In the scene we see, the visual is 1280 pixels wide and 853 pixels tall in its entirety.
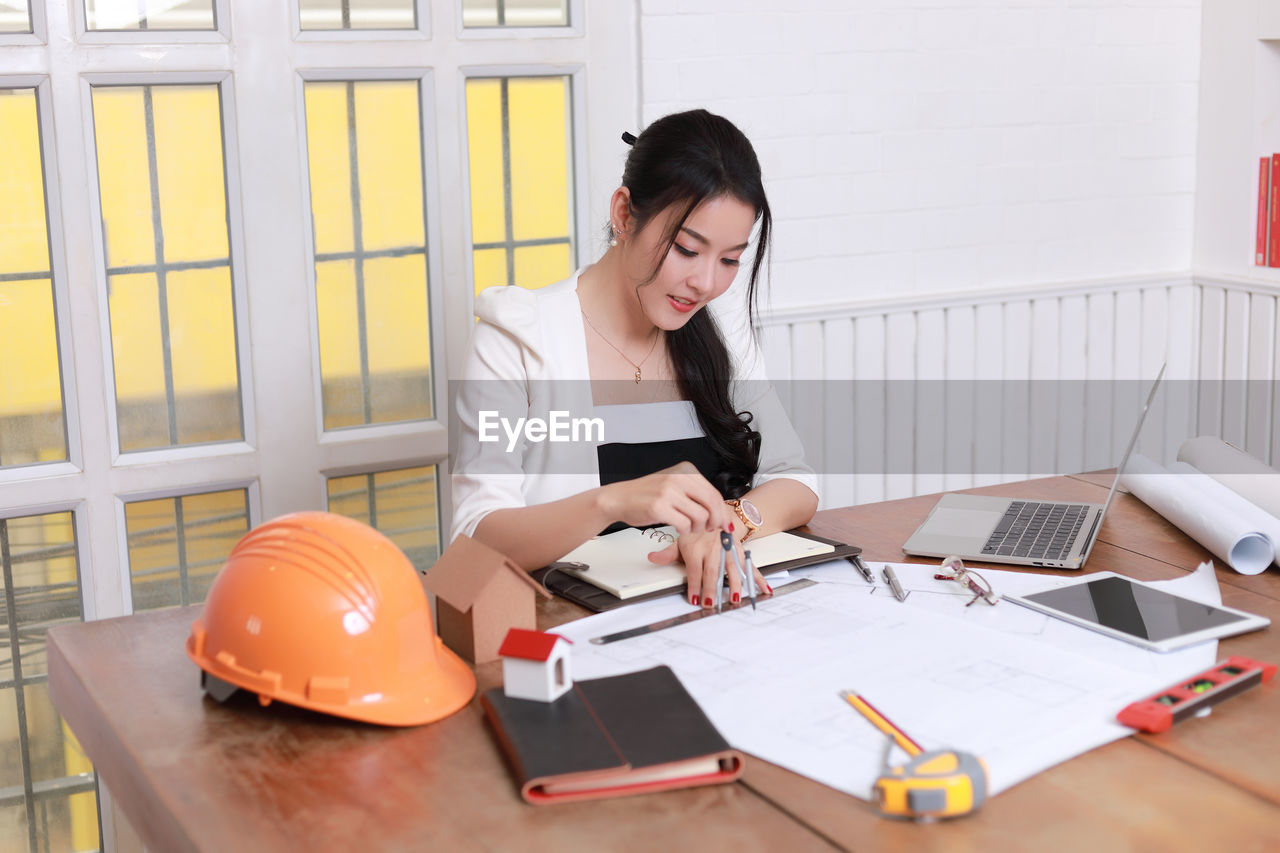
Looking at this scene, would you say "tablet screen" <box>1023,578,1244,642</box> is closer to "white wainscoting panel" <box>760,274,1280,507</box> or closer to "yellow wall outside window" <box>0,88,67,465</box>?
"white wainscoting panel" <box>760,274,1280,507</box>

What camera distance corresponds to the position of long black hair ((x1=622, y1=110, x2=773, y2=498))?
1.87 metres

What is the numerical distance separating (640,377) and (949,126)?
62.2 inches

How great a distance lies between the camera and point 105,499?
8.21ft

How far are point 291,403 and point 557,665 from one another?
1.62 m

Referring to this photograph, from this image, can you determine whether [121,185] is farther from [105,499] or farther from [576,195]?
[576,195]

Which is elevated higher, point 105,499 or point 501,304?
point 501,304

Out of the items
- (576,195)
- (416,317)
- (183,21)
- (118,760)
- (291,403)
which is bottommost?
(118,760)

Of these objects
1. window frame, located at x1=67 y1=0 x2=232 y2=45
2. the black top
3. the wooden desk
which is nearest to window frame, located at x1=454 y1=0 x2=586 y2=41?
window frame, located at x1=67 y1=0 x2=232 y2=45

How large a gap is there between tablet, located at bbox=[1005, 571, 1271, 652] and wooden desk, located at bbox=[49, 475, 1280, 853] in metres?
0.05

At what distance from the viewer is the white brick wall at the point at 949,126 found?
9.82 feet

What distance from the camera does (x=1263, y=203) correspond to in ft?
11.0

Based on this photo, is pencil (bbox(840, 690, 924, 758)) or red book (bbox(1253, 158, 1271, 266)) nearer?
pencil (bbox(840, 690, 924, 758))

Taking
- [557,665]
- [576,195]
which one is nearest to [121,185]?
[576,195]

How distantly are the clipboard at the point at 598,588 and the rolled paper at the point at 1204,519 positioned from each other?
0.45 meters
